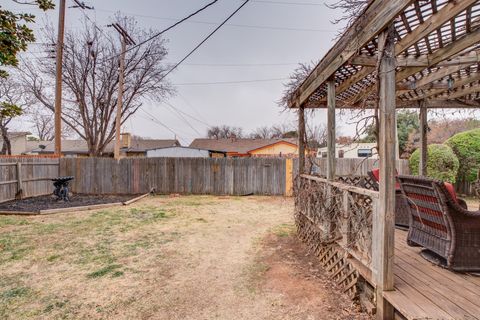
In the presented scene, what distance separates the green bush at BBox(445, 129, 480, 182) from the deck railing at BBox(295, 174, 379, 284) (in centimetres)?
798

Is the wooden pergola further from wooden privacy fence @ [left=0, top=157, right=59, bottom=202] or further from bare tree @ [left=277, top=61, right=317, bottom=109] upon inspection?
wooden privacy fence @ [left=0, top=157, right=59, bottom=202]

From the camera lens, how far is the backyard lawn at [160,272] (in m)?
2.69

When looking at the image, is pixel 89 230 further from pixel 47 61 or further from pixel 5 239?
pixel 47 61

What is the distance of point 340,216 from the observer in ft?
10.6

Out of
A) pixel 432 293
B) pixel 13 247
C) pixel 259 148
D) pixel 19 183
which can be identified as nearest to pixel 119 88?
pixel 19 183

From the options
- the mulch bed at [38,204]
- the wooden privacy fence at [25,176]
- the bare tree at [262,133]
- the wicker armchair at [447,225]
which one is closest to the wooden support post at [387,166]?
the wicker armchair at [447,225]

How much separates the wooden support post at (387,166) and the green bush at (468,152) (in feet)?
32.0

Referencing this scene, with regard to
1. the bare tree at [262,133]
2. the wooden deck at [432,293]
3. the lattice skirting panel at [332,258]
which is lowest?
the lattice skirting panel at [332,258]

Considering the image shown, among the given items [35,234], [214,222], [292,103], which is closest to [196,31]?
[292,103]

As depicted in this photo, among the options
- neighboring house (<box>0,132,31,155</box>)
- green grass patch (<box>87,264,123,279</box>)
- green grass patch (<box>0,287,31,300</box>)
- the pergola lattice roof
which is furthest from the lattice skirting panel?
neighboring house (<box>0,132,31,155</box>)

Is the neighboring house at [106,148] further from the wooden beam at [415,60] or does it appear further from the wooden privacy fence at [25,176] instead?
the wooden beam at [415,60]

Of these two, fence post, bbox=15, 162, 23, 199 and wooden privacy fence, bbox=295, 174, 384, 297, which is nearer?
wooden privacy fence, bbox=295, 174, 384, 297

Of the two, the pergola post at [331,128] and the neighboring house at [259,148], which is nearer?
the pergola post at [331,128]

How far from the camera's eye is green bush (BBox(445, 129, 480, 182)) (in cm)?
911
